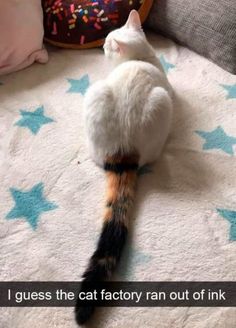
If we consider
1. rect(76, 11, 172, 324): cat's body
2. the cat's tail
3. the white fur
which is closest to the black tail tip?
the cat's tail

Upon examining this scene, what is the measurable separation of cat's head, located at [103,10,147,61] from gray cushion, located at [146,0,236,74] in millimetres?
252


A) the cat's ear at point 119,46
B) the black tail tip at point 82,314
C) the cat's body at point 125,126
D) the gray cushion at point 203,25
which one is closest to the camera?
the black tail tip at point 82,314

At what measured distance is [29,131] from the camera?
1.20m

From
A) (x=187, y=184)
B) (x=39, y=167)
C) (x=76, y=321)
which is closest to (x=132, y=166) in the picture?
(x=187, y=184)

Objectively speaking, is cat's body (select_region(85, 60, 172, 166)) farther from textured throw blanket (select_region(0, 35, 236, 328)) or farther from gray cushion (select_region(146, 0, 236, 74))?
gray cushion (select_region(146, 0, 236, 74))

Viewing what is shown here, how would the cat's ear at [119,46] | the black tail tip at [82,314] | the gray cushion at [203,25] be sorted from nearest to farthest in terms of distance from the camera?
the black tail tip at [82,314] → the cat's ear at [119,46] → the gray cushion at [203,25]

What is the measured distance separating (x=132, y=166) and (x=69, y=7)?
0.71 metres

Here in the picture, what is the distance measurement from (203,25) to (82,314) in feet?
3.25

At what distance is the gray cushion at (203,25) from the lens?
133cm

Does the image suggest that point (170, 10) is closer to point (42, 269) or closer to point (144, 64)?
point (144, 64)

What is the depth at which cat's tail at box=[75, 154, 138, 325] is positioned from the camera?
82 cm

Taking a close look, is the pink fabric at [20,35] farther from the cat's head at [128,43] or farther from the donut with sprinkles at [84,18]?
the cat's head at [128,43]

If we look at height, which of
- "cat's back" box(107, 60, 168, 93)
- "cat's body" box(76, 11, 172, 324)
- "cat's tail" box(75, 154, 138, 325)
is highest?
"cat's back" box(107, 60, 168, 93)
